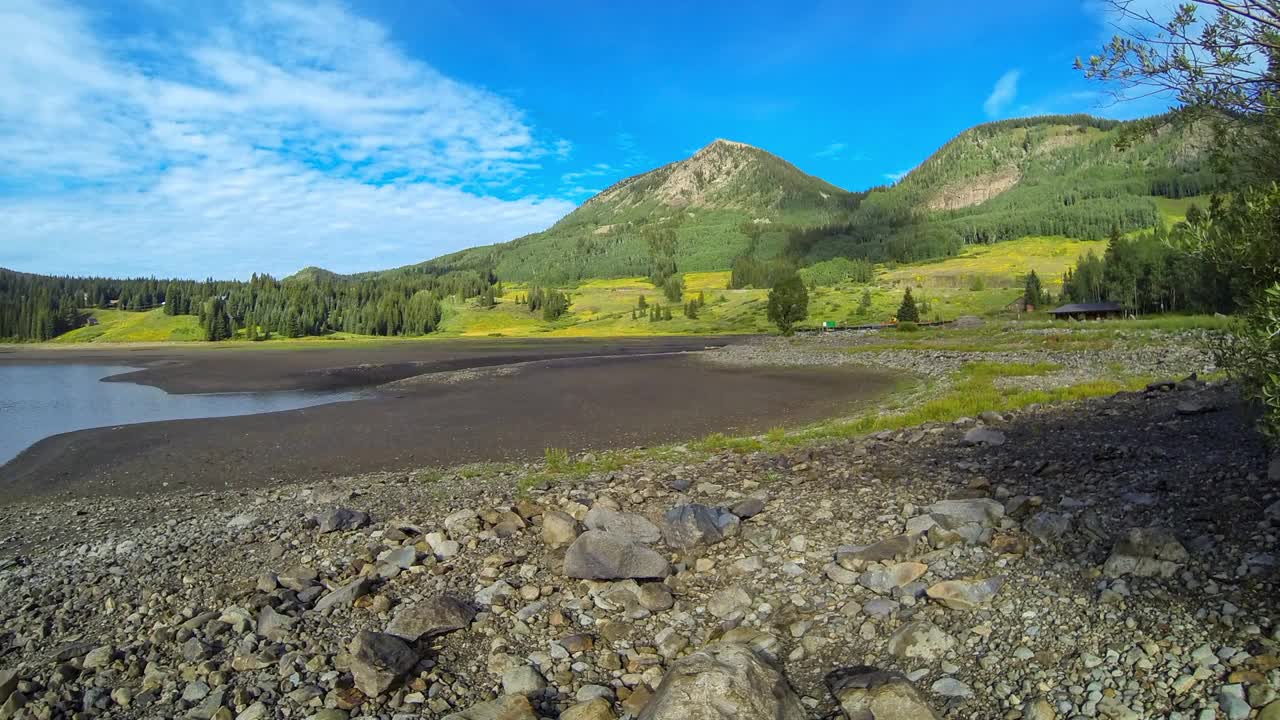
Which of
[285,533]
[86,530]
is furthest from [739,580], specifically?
[86,530]

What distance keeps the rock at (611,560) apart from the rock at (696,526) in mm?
877

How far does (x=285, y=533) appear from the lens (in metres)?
13.6

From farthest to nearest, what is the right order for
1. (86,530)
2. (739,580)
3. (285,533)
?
(86,530)
(285,533)
(739,580)

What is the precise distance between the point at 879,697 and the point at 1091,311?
142 m

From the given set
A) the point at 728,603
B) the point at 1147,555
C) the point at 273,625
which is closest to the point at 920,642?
the point at 728,603

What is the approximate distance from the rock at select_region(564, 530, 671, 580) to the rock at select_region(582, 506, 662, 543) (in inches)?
28.7

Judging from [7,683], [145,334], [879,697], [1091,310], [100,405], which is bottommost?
[100,405]

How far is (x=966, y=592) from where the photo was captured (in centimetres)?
835

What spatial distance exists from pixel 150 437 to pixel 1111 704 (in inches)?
1556

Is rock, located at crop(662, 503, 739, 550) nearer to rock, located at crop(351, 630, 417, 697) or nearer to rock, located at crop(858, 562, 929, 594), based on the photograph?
rock, located at crop(858, 562, 929, 594)

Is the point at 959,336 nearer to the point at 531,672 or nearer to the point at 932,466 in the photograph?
the point at 932,466

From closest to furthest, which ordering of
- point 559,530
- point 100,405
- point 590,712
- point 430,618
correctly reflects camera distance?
1. point 590,712
2. point 430,618
3. point 559,530
4. point 100,405

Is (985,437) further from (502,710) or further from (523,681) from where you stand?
(502,710)

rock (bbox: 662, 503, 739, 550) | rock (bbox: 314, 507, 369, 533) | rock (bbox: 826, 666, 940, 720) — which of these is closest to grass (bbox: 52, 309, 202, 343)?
rock (bbox: 314, 507, 369, 533)
